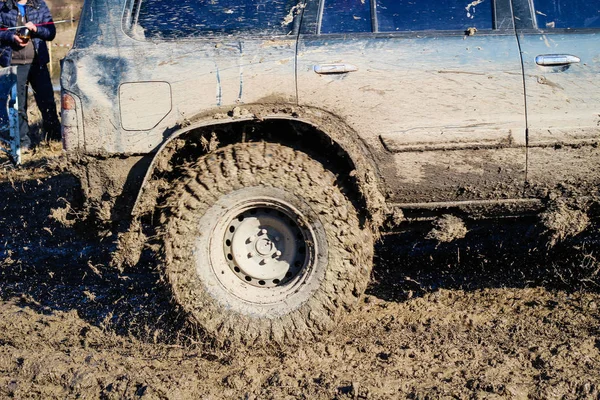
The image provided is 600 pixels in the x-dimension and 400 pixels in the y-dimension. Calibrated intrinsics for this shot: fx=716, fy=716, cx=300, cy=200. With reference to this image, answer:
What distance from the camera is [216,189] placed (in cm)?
402

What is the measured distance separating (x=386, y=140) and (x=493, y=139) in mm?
605

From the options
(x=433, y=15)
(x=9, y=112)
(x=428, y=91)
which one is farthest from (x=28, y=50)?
(x=428, y=91)

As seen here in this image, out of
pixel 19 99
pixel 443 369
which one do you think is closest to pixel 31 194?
pixel 19 99

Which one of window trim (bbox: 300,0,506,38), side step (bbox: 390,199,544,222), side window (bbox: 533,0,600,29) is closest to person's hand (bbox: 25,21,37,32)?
window trim (bbox: 300,0,506,38)

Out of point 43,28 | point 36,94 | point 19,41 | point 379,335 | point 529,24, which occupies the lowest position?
point 379,335

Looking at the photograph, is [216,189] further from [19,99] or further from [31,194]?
[19,99]

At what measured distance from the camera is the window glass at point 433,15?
4.14 meters

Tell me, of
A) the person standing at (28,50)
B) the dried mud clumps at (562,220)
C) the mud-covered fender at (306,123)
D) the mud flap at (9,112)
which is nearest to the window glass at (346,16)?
the mud-covered fender at (306,123)

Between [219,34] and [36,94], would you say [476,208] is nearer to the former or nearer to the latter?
[219,34]

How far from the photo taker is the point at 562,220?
4094mm

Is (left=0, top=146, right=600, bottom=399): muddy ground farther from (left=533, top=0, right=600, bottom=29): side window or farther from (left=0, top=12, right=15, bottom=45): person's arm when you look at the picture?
(left=0, top=12, right=15, bottom=45): person's arm

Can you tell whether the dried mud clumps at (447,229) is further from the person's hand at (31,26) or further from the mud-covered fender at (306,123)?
the person's hand at (31,26)

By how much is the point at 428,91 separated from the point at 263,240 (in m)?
1.26

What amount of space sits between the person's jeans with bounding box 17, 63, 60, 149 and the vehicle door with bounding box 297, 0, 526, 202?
17.8 feet
